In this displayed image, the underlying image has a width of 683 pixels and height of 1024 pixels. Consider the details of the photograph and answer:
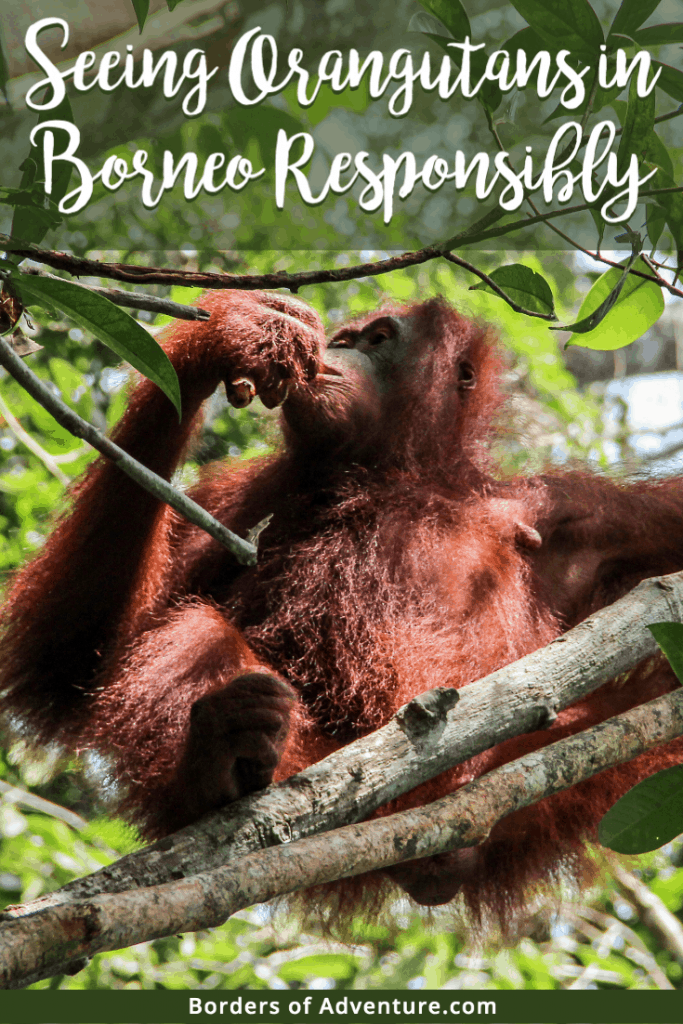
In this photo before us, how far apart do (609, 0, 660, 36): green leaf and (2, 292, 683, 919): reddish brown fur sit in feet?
2.48

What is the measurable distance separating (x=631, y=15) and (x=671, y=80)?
A: 0.56 ft

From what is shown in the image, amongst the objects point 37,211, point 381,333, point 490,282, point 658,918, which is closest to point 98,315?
point 37,211

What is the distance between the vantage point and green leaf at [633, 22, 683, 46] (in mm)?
1339

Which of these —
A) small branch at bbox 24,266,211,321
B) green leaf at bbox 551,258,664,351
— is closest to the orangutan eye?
green leaf at bbox 551,258,664,351

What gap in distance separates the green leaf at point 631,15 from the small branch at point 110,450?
3.09ft

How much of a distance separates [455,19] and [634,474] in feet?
4.53

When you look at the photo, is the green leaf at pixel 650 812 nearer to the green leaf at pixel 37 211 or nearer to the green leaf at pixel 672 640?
the green leaf at pixel 672 640

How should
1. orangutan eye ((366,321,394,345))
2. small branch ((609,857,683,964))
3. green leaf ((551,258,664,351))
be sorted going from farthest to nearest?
1. small branch ((609,857,683,964))
2. orangutan eye ((366,321,394,345))
3. green leaf ((551,258,664,351))

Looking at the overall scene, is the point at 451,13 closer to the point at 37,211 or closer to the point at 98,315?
the point at 37,211

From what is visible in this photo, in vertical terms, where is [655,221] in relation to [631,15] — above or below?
below

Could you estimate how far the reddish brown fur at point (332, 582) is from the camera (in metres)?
1.78

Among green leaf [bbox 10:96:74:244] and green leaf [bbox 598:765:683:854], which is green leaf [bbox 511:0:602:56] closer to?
green leaf [bbox 10:96:74:244]

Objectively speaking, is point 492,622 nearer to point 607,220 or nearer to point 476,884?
point 476,884

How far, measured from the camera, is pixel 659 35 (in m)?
1.35
